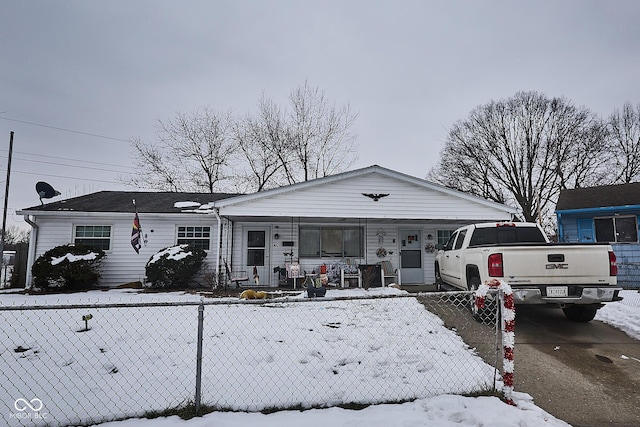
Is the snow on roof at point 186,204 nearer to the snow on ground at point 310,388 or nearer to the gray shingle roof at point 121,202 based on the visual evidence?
the gray shingle roof at point 121,202

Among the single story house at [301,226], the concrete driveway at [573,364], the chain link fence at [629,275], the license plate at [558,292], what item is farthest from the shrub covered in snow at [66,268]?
the chain link fence at [629,275]

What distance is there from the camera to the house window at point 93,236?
11227 millimetres

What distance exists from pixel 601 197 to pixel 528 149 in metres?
10.7

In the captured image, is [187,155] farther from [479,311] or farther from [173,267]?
[479,311]

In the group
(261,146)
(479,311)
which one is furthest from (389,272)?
(261,146)

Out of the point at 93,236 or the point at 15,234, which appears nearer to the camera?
the point at 93,236

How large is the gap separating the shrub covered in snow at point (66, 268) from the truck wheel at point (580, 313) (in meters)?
13.5

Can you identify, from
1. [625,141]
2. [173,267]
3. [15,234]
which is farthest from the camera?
[15,234]

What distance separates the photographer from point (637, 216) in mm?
12398

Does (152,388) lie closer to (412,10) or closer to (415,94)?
(412,10)

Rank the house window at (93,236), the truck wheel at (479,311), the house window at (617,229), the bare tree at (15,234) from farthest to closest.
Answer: the bare tree at (15,234) < the house window at (617,229) < the house window at (93,236) < the truck wheel at (479,311)

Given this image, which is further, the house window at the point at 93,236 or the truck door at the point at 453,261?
the house window at the point at 93,236

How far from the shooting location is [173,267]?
33.6 ft

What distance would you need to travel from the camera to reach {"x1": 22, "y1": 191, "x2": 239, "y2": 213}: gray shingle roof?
1129 cm
